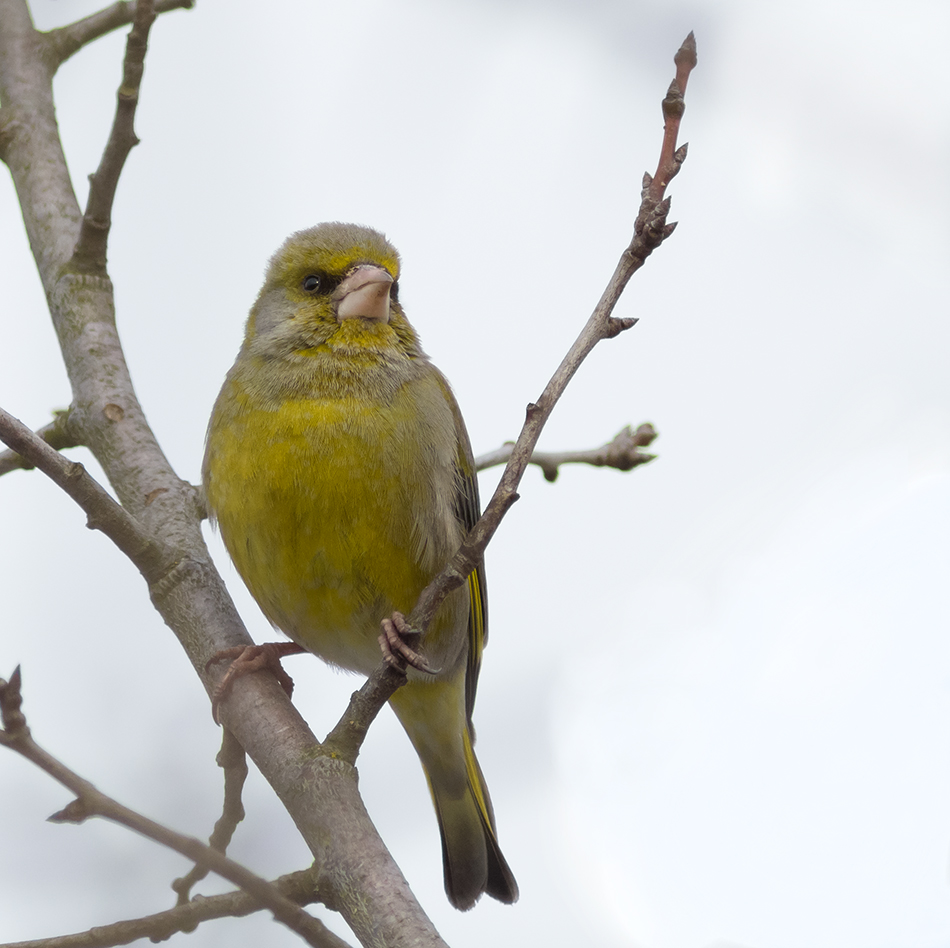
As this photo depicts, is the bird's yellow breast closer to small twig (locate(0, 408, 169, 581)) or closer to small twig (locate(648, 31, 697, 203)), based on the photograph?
small twig (locate(0, 408, 169, 581))

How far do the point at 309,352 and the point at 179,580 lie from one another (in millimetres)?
1051

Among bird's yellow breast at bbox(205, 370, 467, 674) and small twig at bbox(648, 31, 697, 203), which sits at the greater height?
bird's yellow breast at bbox(205, 370, 467, 674)

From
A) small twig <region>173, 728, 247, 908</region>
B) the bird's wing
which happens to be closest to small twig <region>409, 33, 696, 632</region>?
small twig <region>173, 728, 247, 908</region>

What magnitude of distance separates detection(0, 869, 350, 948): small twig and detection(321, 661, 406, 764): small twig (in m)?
0.30

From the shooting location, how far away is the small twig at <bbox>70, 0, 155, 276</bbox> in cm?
317

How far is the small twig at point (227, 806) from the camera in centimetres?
248

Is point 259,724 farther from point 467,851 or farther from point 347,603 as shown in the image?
point 467,851

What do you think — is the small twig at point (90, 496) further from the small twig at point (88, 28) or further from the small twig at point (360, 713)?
the small twig at point (88, 28)

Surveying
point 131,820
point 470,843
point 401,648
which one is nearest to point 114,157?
point 401,648

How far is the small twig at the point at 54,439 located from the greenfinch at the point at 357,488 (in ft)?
1.53

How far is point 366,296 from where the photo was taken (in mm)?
3994

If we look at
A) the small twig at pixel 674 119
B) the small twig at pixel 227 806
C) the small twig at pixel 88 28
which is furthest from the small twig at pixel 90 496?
the small twig at pixel 88 28

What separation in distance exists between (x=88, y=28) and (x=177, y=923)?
3497 millimetres

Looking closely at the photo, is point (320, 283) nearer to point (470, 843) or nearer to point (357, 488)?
point (357, 488)
